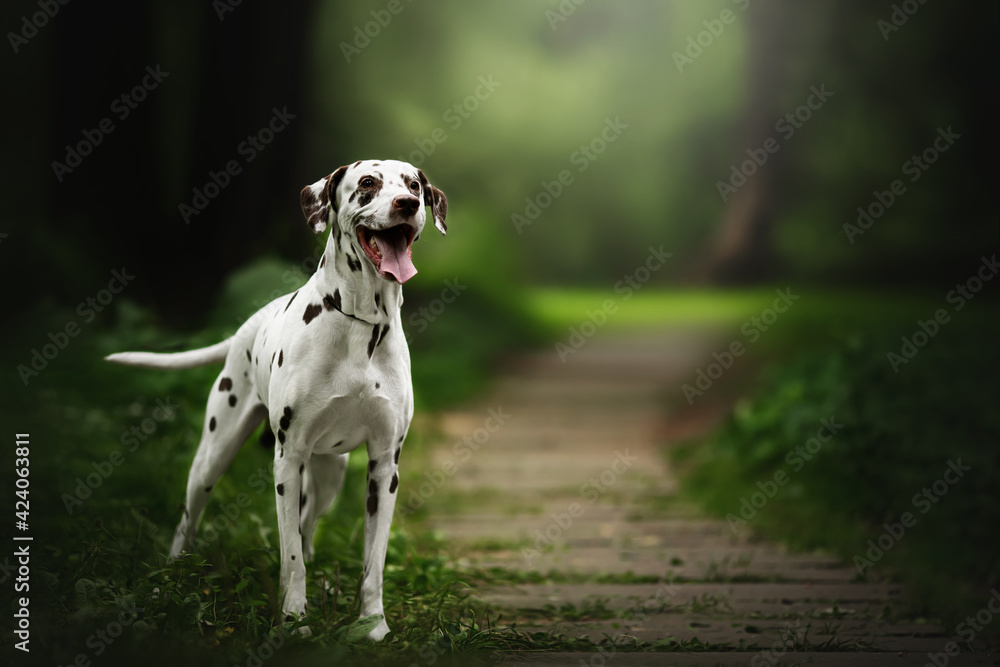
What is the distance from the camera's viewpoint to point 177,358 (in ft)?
12.5

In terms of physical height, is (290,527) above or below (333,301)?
below

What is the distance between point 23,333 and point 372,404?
12.0 ft

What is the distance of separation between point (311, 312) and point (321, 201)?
39 centimetres

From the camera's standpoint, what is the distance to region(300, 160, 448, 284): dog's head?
2.95 m

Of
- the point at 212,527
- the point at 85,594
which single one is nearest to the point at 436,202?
the point at 85,594

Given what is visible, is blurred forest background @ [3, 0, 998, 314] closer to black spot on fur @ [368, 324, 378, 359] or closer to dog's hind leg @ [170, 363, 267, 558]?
dog's hind leg @ [170, 363, 267, 558]

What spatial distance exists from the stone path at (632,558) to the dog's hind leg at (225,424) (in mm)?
1384

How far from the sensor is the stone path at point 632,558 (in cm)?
367

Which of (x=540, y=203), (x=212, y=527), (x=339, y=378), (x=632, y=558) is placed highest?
(x=540, y=203)

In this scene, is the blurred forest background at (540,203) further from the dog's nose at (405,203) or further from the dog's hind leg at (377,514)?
the dog's nose at (405,203)

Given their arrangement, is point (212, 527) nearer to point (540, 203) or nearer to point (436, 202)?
point (436, 202)

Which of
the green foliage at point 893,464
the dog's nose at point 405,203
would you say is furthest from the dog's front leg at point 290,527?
the green foliage at point 893,464

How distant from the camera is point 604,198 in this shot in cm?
2522

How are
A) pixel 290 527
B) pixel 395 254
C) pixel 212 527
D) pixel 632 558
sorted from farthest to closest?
pixel 632 558 < pixel 212 527 < pixel 290 527 < pixel 395 254
